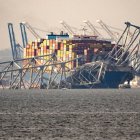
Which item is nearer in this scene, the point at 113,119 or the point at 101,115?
the point at 113,119

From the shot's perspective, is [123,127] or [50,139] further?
[123,127]

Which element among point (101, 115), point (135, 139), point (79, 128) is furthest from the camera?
point (101, 115)

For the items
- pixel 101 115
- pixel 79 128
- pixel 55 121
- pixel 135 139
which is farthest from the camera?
pixel 101 115

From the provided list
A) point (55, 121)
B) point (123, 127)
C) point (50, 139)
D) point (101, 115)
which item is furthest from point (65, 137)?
point (101, 115)

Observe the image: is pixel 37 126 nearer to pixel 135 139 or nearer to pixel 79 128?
pixel 79 128

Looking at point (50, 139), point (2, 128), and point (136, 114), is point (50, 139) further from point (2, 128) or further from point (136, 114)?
point (136, 114)

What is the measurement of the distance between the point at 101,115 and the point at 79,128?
26.7m

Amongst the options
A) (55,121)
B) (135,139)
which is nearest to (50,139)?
(135,139)

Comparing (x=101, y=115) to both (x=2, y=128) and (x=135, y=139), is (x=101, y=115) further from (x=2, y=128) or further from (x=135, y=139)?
(x=135, y=139)

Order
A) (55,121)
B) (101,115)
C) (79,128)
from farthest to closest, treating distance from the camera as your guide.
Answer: (101,115) < (55,121) < (79,128)

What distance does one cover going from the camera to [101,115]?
116 metres

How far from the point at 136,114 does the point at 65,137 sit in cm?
4181

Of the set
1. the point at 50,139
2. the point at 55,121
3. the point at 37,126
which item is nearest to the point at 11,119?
the point at 55,121

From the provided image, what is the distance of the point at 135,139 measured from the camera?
77062 millimetres
